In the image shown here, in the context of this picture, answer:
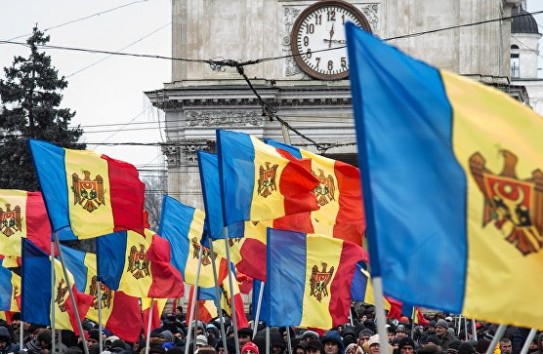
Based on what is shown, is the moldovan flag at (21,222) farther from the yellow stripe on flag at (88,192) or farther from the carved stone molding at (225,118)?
the carved stone molding at (225,118)

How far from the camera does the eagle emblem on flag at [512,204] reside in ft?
34.7

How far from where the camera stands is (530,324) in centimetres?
1062

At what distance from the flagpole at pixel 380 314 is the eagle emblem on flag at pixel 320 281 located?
9376 millimetres

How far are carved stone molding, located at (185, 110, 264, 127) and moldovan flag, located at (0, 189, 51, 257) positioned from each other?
29.4 metres

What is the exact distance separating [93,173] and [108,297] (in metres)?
4.10

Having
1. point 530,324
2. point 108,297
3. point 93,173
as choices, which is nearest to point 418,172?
point 530,324

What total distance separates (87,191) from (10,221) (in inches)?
162

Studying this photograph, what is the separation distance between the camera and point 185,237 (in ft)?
84.6

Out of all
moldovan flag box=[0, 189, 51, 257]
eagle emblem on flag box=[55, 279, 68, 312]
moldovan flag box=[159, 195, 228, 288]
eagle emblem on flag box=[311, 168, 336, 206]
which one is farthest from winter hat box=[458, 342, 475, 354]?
moldovan flag box=[0, 189, 51, 257]

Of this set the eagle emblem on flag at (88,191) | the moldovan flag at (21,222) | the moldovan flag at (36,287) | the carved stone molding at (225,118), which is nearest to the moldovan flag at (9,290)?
the moldovan flag at (21,222)

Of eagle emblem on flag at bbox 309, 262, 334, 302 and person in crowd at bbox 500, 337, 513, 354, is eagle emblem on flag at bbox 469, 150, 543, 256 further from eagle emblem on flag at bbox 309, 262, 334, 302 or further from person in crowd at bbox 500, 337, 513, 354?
person in crowd at bbox 500, 337, 513, 354

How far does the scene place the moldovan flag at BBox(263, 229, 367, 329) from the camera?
62.9ft

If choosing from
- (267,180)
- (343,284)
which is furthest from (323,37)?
(267,180)

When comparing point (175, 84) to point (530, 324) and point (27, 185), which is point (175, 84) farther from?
point (530, 324)
